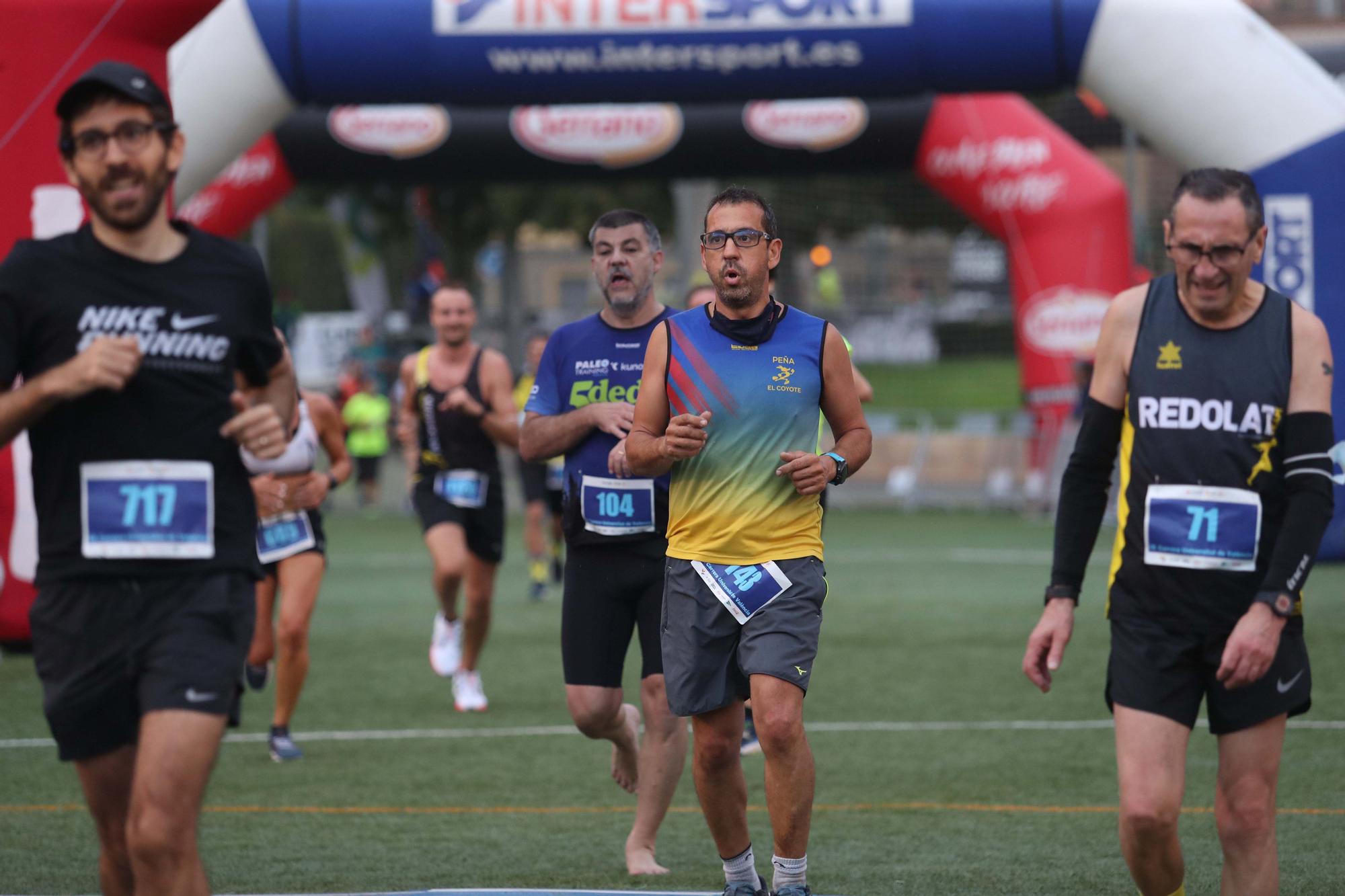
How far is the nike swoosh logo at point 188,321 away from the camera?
4.00 metres

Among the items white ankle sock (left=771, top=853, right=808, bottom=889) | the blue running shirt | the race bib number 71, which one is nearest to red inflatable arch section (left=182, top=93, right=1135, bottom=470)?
the blue running shirt

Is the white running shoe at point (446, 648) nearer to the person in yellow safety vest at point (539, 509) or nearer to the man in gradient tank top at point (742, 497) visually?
the person in yellow safety vest at point (539, 509)

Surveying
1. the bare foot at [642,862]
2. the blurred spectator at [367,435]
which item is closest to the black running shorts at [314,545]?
the bare foot at [642,862]

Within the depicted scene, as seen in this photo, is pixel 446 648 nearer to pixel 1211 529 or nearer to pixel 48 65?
pixel 48 65

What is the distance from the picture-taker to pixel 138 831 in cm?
377

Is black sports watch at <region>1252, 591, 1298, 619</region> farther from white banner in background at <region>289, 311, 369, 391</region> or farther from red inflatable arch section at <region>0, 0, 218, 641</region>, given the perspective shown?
white banner in background at <region>289, 311, 369, 391</region>

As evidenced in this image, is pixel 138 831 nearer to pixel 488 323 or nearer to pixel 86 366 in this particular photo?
pixel 86 366

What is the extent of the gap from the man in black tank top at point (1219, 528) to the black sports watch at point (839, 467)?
3.46 feet

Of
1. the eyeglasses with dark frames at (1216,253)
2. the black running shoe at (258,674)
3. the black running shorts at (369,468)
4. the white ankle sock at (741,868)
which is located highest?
the eyeglasses with dark frames at (1216,253)

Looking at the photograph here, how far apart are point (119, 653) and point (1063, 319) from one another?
59.0 ft

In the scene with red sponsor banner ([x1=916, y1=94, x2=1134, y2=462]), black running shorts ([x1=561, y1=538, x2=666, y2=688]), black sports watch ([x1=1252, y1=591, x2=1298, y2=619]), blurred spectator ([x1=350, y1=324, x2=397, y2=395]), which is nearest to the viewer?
black sports watch ([x1=1252, y1=591, x2=1298, y2=619])

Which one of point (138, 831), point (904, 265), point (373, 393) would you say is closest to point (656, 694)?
point (138, 831)

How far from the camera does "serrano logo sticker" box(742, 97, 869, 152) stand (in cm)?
1881

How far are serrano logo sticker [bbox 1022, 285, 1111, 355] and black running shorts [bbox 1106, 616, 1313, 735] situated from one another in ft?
53.5
